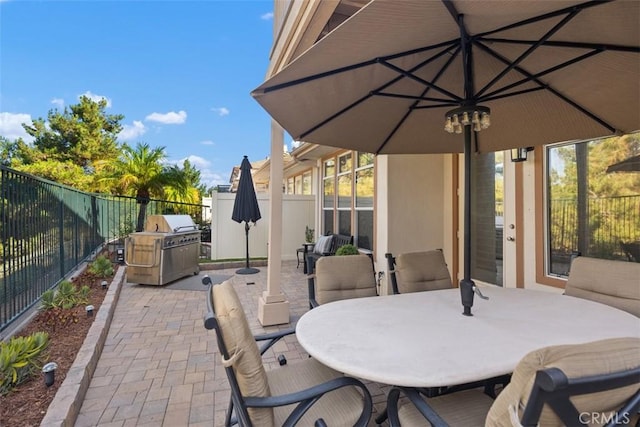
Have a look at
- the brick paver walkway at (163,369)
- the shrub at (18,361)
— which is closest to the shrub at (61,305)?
the brick paver walkway at (163,369)

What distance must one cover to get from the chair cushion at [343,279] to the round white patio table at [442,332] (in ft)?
1.18

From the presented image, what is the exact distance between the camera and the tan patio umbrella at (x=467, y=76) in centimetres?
154

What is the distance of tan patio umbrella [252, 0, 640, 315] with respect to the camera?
154cm

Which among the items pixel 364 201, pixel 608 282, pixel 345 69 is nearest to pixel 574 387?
pixel 345 69

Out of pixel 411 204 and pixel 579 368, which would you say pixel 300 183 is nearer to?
pixel 411 204

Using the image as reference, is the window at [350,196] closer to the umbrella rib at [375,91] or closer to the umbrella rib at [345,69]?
the umbrella rib at [375,91]

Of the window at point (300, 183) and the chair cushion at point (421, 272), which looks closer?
the chair cushion at point (421, 272)

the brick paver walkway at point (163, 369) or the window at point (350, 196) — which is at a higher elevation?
the window at point (350, 196)

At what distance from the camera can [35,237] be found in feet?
11.8

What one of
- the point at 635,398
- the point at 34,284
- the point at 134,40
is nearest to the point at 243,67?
the point at 134,40

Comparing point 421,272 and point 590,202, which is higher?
point 590,202

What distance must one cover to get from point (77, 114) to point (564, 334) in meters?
23.1

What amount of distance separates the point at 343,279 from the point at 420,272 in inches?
31.8

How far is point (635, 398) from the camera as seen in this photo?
0.99m
